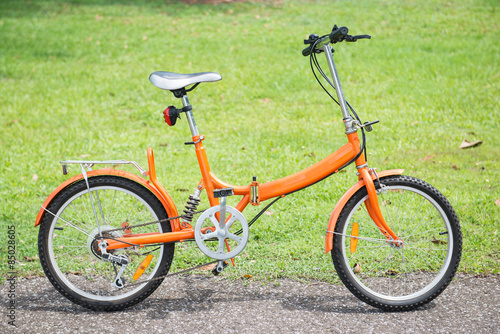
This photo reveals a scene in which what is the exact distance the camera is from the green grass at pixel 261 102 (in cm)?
485

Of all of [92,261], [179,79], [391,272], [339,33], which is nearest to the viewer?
[339,33]

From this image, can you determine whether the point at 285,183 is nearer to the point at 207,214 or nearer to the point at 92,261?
the point at 207,214

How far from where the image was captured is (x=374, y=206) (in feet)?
11.1

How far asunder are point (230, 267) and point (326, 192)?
1.62 meters

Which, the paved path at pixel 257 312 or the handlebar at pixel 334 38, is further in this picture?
the paved path at pixel 257 312

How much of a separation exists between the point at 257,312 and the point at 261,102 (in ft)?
16.7

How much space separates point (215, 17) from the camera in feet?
42.0

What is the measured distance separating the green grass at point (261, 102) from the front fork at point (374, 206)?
2.24 ft

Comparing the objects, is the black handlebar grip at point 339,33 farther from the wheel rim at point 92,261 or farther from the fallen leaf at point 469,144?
the fallen leaf at point 469,144

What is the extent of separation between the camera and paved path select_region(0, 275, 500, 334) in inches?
129

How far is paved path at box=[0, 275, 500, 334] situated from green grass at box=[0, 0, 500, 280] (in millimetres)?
238

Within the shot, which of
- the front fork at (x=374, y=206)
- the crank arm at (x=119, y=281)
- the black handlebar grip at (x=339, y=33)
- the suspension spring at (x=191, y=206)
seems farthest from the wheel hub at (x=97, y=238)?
the black handlebar grip at (x=339, y=33)

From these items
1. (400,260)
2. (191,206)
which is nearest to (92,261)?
(191,206)

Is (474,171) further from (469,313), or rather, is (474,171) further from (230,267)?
(230,267)
